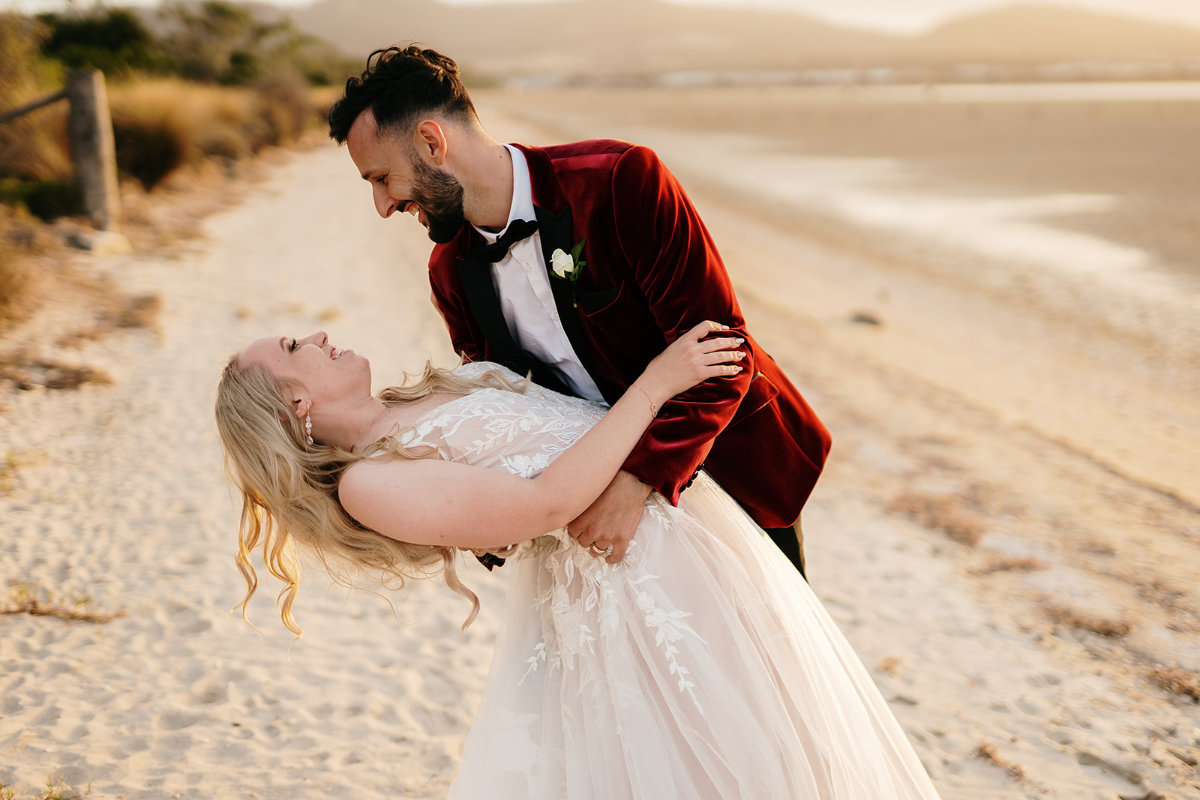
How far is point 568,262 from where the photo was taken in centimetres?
187

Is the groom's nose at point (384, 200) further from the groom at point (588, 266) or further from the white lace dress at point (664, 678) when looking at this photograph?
the white lace dress at point (664, 678)

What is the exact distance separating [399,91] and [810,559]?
3.46 meters

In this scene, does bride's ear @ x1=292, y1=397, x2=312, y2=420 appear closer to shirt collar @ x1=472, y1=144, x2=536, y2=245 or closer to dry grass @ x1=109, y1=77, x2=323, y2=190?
shirt collar @ x1=472, y1=144, x2=536, y2=245

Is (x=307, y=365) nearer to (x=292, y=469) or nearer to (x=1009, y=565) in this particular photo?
(x=292, y=469)

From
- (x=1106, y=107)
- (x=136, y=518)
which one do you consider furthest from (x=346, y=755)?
(x=1106, y=107)

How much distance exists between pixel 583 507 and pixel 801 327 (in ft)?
24.9

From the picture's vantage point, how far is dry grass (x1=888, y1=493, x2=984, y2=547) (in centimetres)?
482

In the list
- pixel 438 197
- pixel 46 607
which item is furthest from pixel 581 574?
pixel 46 607

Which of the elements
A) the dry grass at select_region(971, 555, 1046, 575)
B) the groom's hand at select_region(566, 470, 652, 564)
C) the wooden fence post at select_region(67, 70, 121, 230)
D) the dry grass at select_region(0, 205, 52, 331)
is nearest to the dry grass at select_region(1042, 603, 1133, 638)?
the dry grass at select_region(971, 555, 1046, 575)

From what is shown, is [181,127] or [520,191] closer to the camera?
[520,191]

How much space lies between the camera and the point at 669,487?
5.73 feet

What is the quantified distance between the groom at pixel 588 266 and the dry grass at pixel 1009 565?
2852 mm

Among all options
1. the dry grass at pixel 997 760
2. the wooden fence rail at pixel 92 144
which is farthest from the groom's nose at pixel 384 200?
the wooden fence rail at pixel 92 144

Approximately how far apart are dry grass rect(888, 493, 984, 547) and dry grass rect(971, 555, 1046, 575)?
0.64 feet
